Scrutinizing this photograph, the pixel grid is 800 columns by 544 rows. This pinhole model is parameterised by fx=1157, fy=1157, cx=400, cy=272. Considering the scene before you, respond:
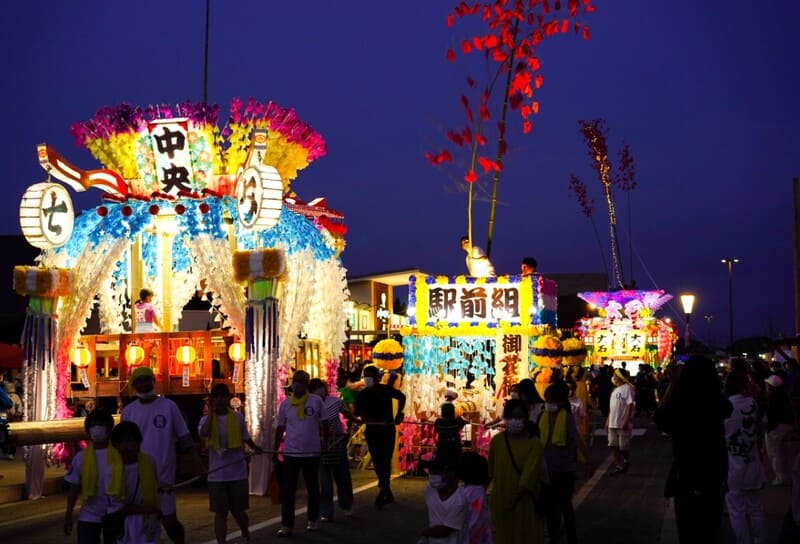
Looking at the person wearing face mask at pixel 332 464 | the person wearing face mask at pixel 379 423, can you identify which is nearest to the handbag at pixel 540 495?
the person wearing face mask at pixel 332 464

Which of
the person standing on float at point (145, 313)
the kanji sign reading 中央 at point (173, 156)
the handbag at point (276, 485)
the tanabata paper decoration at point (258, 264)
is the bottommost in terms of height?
the handbag at point (276, 485)

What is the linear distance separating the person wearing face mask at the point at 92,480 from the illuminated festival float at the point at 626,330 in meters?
39.1

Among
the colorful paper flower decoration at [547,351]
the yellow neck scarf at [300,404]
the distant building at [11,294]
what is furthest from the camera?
the distant building at [11,294]

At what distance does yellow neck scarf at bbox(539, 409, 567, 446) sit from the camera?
10961 mm

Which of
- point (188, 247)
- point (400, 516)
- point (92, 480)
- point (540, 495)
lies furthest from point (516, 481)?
point (188, 247)

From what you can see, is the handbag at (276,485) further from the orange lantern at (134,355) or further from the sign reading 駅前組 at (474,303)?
the orange lantern at (134,355)

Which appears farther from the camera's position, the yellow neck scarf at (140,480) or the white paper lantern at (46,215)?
the white paper lantern at (46,215)

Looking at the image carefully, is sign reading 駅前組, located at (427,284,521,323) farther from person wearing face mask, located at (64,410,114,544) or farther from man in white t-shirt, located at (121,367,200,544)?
person wearing face mask, located at (64,410,114,544)

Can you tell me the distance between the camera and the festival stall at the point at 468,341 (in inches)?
736

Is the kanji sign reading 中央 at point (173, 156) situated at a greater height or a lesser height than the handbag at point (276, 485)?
greater

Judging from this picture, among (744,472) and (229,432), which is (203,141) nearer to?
(229,432)

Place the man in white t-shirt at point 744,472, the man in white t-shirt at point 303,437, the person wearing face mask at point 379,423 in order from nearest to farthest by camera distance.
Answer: the man in white t-shirt at point 744,472 < the man in white t-shirt at point 303,437 < the person wearing face mask at point 379,423

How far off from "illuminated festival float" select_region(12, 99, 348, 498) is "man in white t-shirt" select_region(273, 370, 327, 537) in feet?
12.6

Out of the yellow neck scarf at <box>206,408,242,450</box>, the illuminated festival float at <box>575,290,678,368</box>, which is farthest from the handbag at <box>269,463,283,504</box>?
the illuminated festival float at <box>575,290,678,368</box>
